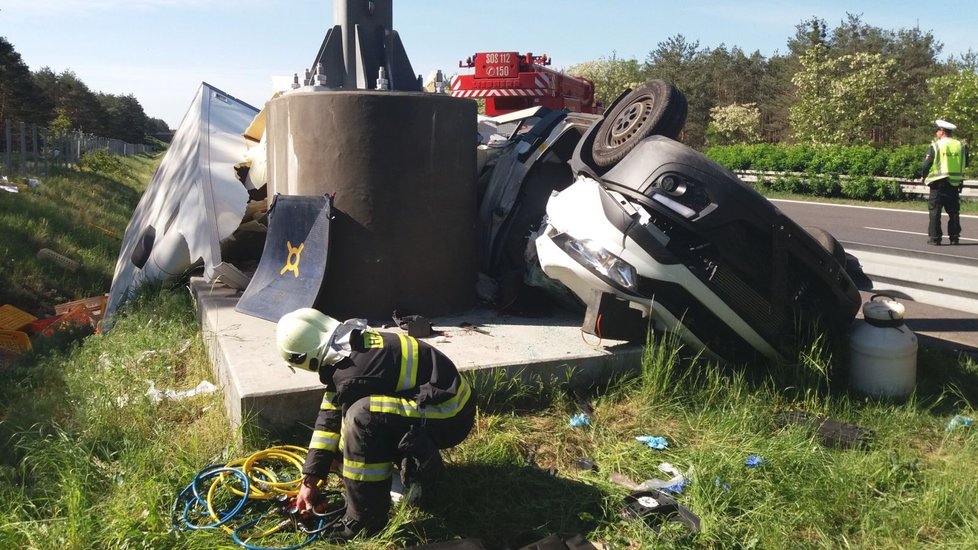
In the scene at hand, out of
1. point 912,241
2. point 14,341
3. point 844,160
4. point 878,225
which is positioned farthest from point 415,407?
point 844,160

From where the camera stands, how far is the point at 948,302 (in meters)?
5.99

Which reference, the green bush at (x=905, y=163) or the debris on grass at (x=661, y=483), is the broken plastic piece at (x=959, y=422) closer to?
the debris on grass at (x=661, y=483)

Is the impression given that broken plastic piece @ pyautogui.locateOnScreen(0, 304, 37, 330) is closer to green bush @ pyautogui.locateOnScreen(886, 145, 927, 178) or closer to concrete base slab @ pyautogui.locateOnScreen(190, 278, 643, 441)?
concrete base slab @ pyautogui.locateOnScreen(190, 278, 643, 441)

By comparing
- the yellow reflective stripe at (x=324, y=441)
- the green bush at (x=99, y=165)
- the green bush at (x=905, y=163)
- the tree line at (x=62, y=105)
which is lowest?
the yellow reflective stripe at (x=324, y=441)

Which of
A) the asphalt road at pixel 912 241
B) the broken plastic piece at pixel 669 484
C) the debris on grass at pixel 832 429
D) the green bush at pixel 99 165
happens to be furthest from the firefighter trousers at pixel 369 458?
the green bush at pixel 99 165

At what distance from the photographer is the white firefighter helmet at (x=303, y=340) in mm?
2971

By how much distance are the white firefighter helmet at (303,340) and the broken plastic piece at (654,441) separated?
5.44ft

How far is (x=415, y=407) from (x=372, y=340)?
0.33 metres

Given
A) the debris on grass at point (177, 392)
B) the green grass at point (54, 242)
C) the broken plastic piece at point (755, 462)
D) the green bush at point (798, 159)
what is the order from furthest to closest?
the green bush at point (798, 159) → the green grass at point (54, 242) → the debris on grass at point (177, 392) → the broken plastic piece at point (755, 462)

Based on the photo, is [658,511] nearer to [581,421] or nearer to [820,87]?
[581,421]

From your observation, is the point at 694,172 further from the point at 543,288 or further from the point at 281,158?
the point at 281,158

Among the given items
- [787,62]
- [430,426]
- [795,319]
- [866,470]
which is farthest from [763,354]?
[787,62]

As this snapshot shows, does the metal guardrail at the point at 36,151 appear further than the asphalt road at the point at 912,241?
Yes

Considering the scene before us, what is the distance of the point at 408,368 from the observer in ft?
10.1
